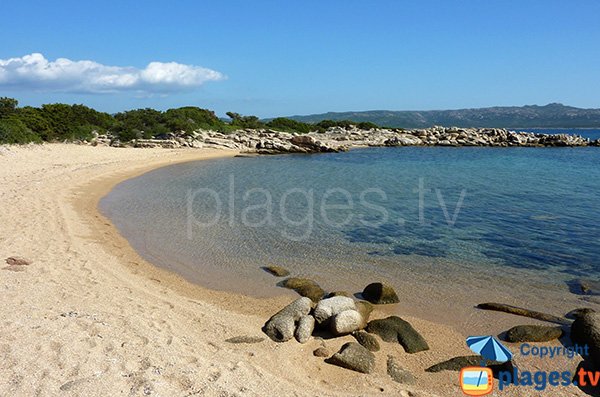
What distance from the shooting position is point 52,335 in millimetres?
6062

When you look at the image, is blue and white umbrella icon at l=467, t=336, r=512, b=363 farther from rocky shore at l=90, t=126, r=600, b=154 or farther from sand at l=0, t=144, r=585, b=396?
rocky shore at l=90, t=126, r=600, b=154

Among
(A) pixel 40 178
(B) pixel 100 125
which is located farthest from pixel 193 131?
(A) pixel 40 178

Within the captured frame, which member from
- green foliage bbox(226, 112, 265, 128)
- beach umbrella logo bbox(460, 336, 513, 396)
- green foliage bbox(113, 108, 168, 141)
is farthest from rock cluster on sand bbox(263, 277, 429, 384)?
green foliage bbox(226, 112, 265, 128)

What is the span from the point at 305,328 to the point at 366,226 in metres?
8.41

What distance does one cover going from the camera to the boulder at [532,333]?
7.36 m

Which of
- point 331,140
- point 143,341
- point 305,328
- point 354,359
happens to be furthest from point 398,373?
point 331,140

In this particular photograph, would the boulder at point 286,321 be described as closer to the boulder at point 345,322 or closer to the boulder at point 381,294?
the boulder at point 345,322

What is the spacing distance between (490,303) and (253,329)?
15.7 feet

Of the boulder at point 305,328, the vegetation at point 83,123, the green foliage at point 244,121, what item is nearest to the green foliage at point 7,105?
the vegetation at point 83,123

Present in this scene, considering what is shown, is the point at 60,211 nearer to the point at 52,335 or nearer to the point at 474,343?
the point at 52,335

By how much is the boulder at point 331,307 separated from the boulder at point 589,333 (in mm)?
3666

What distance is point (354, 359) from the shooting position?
6.39m

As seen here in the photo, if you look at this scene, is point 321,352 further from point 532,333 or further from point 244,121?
point 244,121

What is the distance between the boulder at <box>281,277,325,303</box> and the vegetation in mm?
30251
